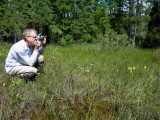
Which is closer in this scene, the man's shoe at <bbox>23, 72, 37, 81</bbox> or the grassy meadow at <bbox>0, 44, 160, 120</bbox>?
the grassy meadow at <bbox>0, 44, 160, 120</bbox>

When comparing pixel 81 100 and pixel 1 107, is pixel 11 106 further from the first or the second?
pixel 81 100

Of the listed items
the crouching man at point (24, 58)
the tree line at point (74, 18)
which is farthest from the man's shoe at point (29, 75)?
the tree line at point (74, 18)

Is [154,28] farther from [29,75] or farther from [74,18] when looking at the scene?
[29,75]

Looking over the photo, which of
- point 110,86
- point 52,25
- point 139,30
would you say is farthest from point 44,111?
point 139,30

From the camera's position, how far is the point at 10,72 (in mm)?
2775

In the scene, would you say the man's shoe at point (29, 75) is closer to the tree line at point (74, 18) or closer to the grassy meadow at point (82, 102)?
the grassy meadow at point (82, 102)

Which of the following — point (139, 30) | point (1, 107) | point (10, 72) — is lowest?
point (1, 107)

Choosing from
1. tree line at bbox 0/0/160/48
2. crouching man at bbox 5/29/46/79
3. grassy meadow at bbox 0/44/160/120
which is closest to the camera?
grassy meadow at bbox 0/44/160/120

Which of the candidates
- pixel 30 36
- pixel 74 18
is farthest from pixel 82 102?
pixel 74 18

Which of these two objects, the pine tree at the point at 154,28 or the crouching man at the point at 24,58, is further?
the pine tree at the point at 154,28

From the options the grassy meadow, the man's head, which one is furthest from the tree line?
the grassy meadow

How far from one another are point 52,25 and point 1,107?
1468 cm

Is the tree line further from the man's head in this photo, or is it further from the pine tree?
the man's head

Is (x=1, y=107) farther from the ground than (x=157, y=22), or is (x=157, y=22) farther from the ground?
(x=157, y=22)
